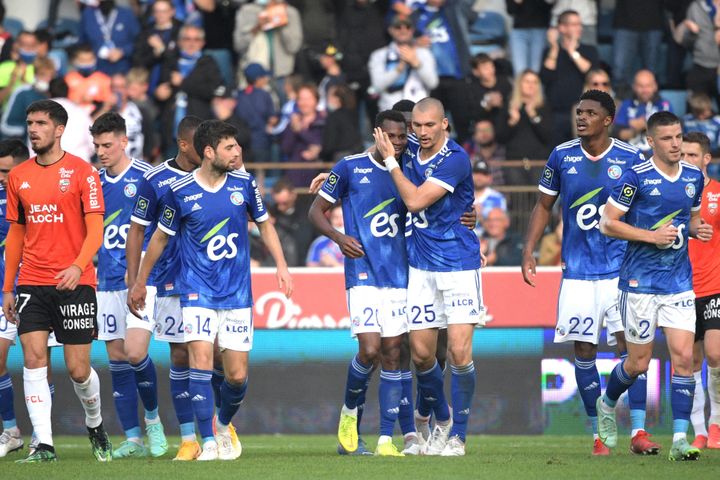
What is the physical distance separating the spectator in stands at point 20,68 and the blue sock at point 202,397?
31.5 feet

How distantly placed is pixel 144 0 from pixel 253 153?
166 inches

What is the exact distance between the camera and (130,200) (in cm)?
1301

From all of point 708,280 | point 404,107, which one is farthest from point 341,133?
point 708,280

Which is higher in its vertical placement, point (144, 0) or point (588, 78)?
point (144, 0)

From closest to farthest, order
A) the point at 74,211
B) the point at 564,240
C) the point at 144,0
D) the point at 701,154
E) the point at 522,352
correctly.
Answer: the point at 74,211
the point at 564,240
the point at 701,154
the point at 522,352
the point at 144,0

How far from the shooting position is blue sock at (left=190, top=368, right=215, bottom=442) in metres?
11.5

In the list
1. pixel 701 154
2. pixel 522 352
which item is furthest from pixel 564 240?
pixel 522 352

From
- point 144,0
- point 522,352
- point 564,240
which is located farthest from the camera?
point 144,0

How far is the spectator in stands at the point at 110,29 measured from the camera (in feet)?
70.2

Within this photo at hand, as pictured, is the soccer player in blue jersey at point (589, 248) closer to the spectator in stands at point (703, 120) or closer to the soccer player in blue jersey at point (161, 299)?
the soccer player in blue jersey at point (161, 299)

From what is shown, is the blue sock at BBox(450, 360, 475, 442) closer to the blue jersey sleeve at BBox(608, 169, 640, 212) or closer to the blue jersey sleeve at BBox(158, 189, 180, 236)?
the blue jersey sleeve at BBox(608, 169, 640, 212)

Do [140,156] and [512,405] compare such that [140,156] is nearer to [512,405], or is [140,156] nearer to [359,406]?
[512,405]

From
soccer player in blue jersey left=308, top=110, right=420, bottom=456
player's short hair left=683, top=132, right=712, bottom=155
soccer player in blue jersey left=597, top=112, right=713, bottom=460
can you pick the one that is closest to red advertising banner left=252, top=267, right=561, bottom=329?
player's short hair left=683, top=132, right=712, bottom=155

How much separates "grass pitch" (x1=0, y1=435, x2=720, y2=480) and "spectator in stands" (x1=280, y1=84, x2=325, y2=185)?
6.99 metres
